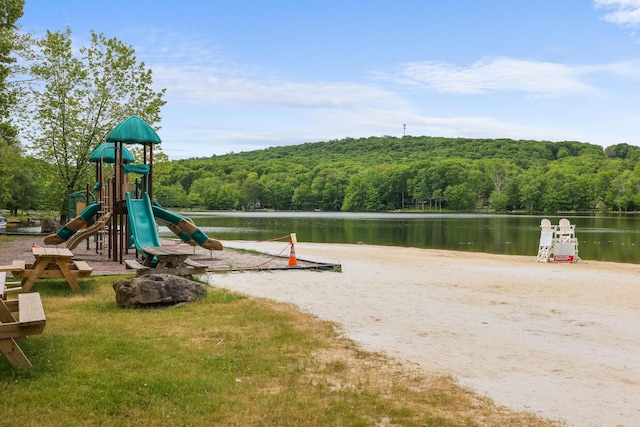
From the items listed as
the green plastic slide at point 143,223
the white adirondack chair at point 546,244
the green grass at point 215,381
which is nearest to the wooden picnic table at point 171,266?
the green grass at point 215,381

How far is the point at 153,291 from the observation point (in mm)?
8031

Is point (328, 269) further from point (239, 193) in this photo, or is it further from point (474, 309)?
point (239, 193)

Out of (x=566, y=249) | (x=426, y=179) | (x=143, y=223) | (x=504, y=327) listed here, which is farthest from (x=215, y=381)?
(x=426, y=179)

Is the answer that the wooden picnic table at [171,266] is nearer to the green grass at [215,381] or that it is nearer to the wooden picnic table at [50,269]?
the wooden picnic table at [50,269]

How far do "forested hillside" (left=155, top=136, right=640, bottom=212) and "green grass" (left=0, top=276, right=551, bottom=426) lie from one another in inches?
4336

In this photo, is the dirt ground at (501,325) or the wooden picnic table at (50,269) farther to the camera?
the wooden picnic table at (50,269)

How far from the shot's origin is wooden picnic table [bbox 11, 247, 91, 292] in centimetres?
874

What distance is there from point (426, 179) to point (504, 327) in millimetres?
120185

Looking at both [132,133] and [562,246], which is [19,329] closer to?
[132,133]

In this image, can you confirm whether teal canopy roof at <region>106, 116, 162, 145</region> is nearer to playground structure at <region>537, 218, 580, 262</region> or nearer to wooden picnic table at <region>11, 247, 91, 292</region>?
wooden picnic table at <region>11, 247, 91, 292</region>

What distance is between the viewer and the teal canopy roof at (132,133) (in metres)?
15.9

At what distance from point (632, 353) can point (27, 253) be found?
1585cm

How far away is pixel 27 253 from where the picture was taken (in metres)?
16.4

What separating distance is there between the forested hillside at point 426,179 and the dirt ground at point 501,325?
103m
